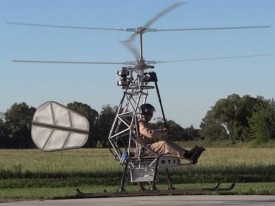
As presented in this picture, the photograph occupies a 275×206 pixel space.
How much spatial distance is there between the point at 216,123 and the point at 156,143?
108 m

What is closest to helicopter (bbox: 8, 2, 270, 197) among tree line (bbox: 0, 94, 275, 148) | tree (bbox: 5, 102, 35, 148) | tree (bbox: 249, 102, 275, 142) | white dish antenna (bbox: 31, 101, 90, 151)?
white dish antenna (bbox: 31, 101, 90, 151)

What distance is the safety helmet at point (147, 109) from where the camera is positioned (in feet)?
54.9

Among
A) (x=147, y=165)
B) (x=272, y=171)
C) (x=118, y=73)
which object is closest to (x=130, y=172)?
(x=147, y=165)

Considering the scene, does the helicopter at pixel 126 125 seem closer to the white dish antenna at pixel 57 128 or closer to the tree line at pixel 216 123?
the white dish antenna at pixel 57 128

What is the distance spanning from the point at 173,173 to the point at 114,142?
53.0ft

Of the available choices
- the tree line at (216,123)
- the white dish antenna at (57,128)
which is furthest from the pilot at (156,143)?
the tree line at (216,123)

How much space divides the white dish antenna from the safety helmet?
134cm

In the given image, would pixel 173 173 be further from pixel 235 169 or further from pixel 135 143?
pixel 135 143

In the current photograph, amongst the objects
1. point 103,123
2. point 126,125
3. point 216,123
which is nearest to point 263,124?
point 216,123

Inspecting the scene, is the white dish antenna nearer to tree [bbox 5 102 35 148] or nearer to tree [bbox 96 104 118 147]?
tree [bbox 96 104 118 147]

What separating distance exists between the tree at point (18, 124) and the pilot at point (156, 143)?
218 feet

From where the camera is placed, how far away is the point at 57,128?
55.4 feet

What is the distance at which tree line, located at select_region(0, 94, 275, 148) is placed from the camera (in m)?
63.1

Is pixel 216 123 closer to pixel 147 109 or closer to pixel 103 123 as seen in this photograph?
pixel 103 123
